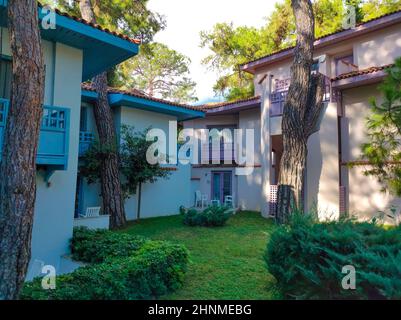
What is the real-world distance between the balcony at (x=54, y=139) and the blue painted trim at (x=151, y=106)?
6058mm

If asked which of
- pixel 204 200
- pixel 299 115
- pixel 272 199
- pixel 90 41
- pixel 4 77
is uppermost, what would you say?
pixel 90 41

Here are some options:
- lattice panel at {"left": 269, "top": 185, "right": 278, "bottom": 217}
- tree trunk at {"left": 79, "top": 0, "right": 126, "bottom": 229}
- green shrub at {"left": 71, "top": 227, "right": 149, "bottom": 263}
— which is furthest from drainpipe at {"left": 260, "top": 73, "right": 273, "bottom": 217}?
green shrub at {"left": 71, "top": 227, "right": 149, "bottom": 263}

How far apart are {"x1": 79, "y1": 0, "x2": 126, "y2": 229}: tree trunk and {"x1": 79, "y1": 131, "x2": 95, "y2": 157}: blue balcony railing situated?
82cm

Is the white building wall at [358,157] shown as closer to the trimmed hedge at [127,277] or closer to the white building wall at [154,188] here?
the white building wall at [154,188]

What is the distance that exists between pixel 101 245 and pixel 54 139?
2683 millimetres

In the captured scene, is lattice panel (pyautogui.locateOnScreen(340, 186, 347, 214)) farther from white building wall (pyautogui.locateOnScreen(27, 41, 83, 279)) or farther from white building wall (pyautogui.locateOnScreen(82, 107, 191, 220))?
white building wall (pyautogui.locateOnScreen(27, 41, 83, 279))

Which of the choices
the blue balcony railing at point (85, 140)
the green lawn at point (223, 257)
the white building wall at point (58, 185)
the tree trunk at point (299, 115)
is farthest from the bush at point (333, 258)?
the blue balcony railing at point (85, 140)

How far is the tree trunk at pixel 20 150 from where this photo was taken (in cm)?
366

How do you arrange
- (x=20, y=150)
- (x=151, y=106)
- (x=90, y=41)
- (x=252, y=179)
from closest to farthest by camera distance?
(x=20, y=150) → (x=90, y=41) → (x=151, y=106) → (x=252, y=179)

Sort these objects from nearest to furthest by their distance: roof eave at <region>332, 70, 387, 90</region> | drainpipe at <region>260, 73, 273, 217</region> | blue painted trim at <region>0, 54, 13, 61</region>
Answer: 1. blue painted trim at <region>0, 54, 13, 61</region>
2. roof eave at <region>332, 70, 387, 90</region>
3. drainpipe at <region>260, 73, 273, 217</region>

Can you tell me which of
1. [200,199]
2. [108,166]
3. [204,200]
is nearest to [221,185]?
[204,200]

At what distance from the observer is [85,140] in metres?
13.1

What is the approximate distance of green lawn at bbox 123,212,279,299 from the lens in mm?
5156

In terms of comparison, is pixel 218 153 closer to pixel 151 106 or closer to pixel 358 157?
pixel 151 106
